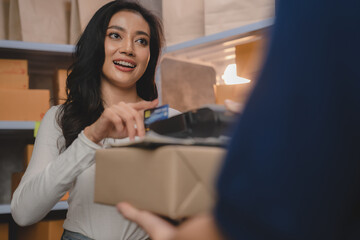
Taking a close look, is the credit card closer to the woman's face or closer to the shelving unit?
the woman's face

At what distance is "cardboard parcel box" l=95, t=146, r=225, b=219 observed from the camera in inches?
17.1

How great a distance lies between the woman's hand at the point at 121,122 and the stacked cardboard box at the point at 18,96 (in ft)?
3.39

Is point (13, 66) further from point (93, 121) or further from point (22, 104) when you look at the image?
point (93, 121)

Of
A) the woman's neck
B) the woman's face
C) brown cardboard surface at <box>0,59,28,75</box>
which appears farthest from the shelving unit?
brown cardboard surface at <box>0,59,28,75</box>

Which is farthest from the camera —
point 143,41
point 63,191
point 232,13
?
point 232,13

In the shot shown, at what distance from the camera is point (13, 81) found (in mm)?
1671

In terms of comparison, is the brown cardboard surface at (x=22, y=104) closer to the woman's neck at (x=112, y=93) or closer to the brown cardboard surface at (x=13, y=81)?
the brown cardboard surface at (x=13, y=81)

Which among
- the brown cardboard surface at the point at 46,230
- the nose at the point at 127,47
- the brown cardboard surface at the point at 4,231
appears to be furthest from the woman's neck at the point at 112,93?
the brown cardboard surface at the point at 4,231

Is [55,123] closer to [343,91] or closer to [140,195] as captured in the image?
[140,195]

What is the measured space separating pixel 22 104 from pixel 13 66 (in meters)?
0.19

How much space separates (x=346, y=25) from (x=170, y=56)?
1583mm

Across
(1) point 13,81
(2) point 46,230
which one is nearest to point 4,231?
(2) point 46,230

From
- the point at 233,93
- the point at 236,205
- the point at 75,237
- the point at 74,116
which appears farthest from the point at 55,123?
the point at 236,205

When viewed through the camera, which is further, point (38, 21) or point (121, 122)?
point (38, 21)
